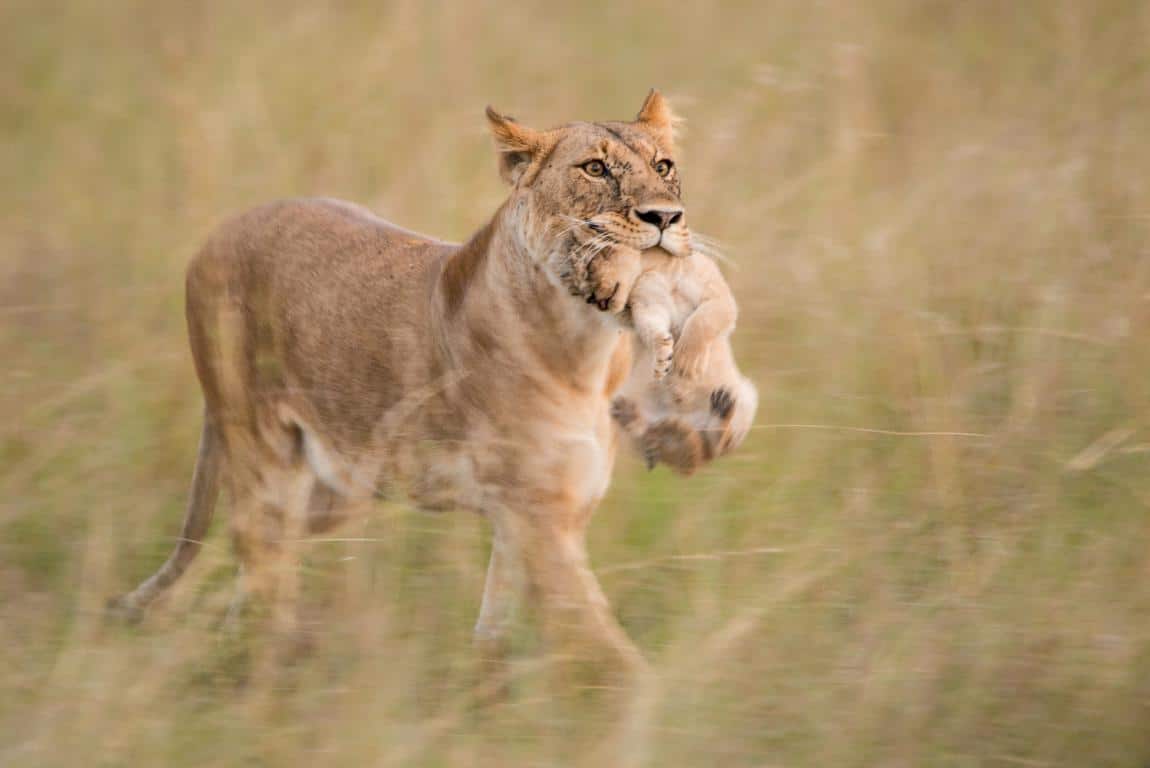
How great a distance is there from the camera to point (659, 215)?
11.3ft

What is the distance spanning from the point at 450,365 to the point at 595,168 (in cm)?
60

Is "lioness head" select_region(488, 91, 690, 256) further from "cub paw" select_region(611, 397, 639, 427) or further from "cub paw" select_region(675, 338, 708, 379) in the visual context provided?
"cub paw" select_region(611, 397, 639, 427)

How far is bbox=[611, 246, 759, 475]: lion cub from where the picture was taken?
11.2 ft

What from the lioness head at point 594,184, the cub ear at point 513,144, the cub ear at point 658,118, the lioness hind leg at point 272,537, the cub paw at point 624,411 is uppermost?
the cub ear at point 658,118

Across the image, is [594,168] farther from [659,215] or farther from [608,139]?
[659,215]

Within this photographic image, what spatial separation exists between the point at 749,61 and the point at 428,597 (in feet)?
15.0

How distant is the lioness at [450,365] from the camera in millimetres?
3602

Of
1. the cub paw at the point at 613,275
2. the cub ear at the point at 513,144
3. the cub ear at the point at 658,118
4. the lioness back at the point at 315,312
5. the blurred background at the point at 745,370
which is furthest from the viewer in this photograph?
the lioness back at the point at 315,312

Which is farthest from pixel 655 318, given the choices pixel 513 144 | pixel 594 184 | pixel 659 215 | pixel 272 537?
pixel 272 537

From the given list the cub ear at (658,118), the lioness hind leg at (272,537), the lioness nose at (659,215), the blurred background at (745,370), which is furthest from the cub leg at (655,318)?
the lioness hind leg at (272,537)

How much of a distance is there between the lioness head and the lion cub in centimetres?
7

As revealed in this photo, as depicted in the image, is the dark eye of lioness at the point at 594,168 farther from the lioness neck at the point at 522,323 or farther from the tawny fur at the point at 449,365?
the lioness neck at the point at 522,323

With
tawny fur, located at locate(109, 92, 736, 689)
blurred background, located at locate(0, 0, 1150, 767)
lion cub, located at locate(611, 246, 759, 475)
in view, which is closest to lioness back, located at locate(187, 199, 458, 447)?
tawny fur, located at locate(109, 92, 736, 689)

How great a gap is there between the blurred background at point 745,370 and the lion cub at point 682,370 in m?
0.27
